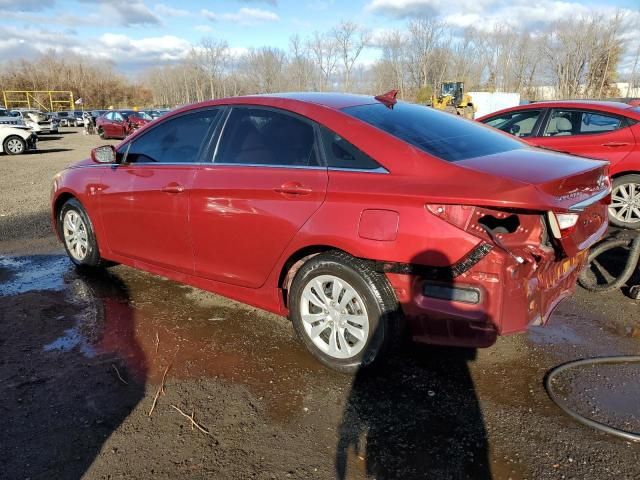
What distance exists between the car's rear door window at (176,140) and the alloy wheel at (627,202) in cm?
519

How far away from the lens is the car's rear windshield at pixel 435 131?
3.11 meters

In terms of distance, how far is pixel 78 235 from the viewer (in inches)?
200

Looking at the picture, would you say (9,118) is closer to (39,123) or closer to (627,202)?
(39,123)

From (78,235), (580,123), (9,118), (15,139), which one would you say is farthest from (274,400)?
(9,118)

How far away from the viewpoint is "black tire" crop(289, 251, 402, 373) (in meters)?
2.93

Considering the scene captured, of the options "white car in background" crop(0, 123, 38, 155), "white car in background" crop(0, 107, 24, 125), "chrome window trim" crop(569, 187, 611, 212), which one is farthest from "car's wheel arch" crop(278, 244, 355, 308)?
"white car in background" crop(0, 107, 24, 125)

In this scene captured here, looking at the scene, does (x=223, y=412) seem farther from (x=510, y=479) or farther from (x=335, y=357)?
(x=510, y=479)

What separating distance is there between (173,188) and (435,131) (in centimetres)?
195

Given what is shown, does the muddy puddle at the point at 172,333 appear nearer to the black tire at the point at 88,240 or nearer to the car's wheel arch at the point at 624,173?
the black tire at the point at 88,240

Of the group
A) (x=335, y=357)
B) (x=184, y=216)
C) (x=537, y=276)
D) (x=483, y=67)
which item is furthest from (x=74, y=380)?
(x=483, y=67)

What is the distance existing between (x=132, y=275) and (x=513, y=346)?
356 cm

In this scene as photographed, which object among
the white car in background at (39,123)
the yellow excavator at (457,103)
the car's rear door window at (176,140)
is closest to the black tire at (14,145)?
the white car in background at (39,123)

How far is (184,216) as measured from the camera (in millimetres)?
3836

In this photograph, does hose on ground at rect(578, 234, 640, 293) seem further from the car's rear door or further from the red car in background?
the red car in background
